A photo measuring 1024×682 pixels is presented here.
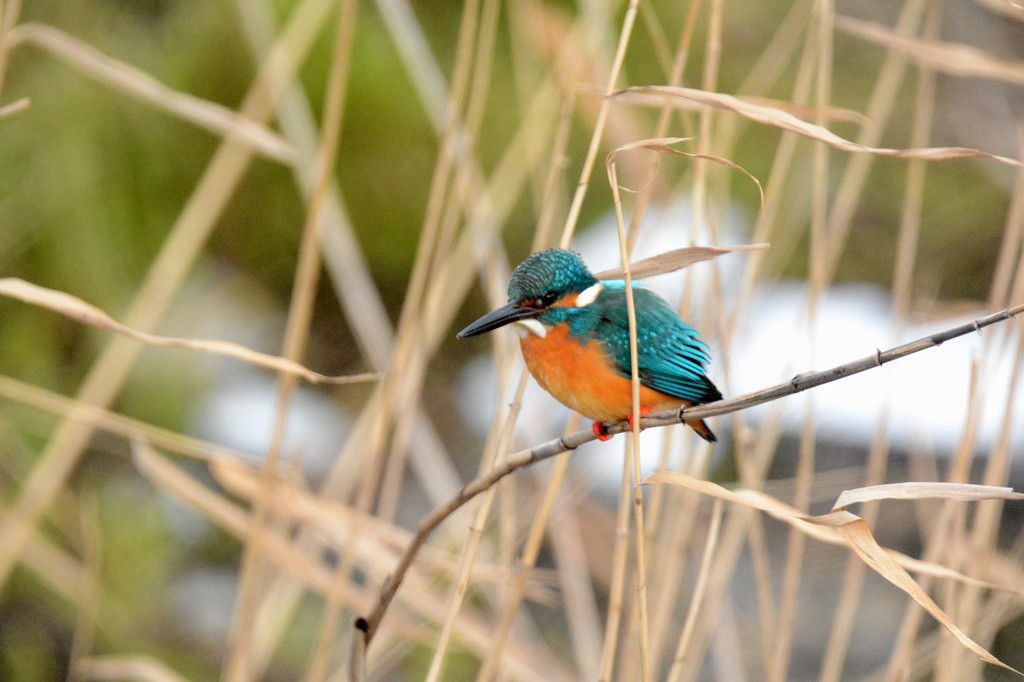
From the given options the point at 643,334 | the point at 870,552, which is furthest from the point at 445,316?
the point at 870,552

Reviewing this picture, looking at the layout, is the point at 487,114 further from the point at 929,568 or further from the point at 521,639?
the point at 929,568

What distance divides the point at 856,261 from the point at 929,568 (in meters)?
4.04

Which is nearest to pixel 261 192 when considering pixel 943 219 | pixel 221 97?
pixel 221 97

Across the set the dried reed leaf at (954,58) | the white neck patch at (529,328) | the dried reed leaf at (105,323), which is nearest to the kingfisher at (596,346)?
the white neck patch at (529,328)

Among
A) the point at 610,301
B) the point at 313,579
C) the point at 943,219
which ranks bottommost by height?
the point at 313,579

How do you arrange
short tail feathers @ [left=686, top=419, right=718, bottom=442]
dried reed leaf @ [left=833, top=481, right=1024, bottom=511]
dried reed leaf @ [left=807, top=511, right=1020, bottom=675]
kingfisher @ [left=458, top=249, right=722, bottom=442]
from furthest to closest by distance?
short tail feathers @ [left=686, top=419, right=718, bottom=442]
kingfisher @ [left=458, top=249, right=722, bottom=442]
dried reed leaf @ [left=807, top=511, right=1020, bottom=675]
dried reed leaf @ [left=833, top=481, right=1024, bottom=511]

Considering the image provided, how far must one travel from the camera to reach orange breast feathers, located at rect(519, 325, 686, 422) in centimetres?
118

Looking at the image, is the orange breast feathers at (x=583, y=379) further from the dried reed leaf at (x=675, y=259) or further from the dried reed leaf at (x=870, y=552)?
the dried reed leaf at (x=870, y=552)

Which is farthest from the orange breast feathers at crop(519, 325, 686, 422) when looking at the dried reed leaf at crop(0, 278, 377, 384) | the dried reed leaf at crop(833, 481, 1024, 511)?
the dried reed leaf at crop(833, 481, 1024, 511)

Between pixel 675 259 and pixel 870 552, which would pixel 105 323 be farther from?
pixel 870 552

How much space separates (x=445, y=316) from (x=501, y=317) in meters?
0.68

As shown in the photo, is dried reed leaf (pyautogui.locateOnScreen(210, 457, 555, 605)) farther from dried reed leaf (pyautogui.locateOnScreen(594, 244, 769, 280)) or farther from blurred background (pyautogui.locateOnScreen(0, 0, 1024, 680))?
dried reed leaf (pyautogui.locateOnScreen(594, 244, 769, 280))

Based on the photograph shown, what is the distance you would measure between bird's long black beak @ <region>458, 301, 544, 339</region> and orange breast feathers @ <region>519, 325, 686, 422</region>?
6 centimetres

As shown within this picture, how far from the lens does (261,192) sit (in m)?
3.19
